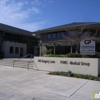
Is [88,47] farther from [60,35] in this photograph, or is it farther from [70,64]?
[60,35]

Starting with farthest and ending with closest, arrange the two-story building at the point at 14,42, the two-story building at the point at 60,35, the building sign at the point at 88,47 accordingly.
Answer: the two-story building at the point at 14,42
the two-story building at the point at 60,35
the building sign at the point at 88,47

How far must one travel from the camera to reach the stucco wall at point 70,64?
36.0ft

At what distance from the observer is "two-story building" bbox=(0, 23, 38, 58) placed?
94.1 ft

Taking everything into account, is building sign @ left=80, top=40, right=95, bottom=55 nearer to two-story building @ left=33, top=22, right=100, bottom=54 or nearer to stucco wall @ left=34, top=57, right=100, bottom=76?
stucco wall @ left=34, top=57, right=100, bottom=76

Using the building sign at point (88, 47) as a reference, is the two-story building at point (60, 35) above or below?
above

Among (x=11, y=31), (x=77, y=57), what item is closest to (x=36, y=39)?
(x=11, y=31)

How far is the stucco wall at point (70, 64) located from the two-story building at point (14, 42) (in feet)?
53.0

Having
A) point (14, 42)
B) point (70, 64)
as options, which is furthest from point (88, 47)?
point (14, 42)

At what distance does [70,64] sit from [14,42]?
20.9 m

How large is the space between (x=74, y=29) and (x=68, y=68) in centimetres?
1014

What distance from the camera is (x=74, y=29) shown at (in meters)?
20.9

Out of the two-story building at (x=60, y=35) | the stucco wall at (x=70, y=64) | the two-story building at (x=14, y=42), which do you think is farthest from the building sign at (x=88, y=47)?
the two-story building at (x=14, y=42)

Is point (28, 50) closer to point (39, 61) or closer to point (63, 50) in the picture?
point (63, 50)

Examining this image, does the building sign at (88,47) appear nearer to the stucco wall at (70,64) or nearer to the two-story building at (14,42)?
the stucco wall at (70,64)
